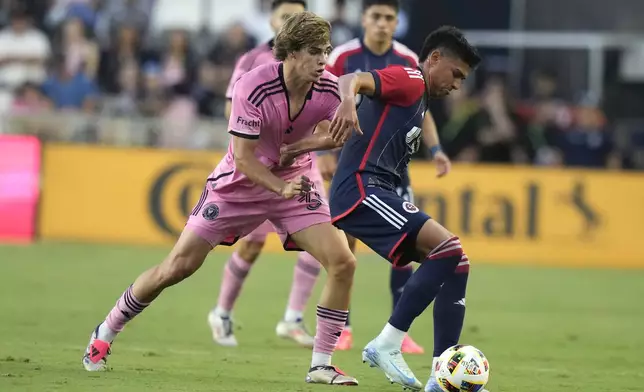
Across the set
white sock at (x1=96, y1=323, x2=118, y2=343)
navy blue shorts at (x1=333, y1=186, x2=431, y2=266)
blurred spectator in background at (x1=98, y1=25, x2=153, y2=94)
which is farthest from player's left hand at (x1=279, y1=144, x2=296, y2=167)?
blurred spectator in background at (x1=98, y1=25, x2=153, y2=94)

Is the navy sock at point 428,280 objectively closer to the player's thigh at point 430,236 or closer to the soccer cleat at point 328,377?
the player's thigh at point 430,236

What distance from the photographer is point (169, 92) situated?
19797mm

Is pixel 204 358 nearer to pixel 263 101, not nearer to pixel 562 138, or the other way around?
pixel 263 101

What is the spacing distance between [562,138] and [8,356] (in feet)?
44.3

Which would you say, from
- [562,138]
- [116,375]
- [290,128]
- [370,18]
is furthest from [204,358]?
[562,138]

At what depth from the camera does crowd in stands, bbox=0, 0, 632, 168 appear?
1944 centimetres

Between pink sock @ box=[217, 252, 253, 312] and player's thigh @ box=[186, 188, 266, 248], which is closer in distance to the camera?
player's thigh @ box=[186, 188, 266, 248]

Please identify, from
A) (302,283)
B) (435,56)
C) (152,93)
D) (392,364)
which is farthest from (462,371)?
(152,93)

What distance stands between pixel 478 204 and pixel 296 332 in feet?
27.0

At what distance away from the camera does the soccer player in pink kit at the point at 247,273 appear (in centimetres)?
1002

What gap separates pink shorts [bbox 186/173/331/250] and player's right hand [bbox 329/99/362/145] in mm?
867

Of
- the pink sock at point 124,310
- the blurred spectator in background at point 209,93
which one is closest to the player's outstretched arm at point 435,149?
the pink sock at point 124,310

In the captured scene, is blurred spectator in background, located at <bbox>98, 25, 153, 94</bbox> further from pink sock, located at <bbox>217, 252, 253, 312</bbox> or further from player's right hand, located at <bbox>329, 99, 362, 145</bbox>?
player's right hand, located at <bbox>329, 99, 362, 145</bbox>

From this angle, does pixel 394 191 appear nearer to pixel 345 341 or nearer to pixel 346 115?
pixel 346 115
